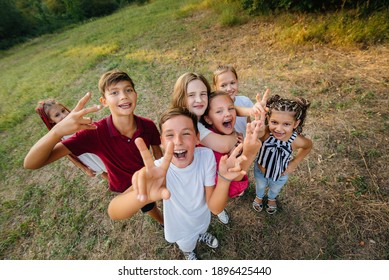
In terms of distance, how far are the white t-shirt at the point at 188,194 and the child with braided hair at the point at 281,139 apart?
2.36 ft

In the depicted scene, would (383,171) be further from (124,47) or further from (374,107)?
(124,47)

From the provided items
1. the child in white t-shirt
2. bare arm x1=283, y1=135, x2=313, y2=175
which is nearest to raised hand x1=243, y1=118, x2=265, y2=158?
the child in white t-shirt

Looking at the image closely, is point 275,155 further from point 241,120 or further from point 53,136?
point 53,136

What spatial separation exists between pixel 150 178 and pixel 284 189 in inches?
84.4

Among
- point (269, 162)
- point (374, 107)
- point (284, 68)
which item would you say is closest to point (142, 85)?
point (284, 68)

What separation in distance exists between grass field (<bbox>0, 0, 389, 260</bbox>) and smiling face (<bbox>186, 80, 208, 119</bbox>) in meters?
1.46

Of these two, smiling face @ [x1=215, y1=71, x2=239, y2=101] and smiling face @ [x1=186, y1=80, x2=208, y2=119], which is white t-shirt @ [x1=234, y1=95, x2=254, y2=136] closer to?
smiling face @ [x1=215, y1=71, x2=239, y2=101]

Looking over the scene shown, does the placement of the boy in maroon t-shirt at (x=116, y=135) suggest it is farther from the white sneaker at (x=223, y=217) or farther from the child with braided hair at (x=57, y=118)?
the white sneaker at (x=223, y=217)

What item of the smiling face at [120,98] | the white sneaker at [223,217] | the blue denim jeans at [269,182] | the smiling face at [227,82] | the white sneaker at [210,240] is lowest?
the white sneaker at [210,240]

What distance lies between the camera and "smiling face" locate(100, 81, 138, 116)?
1.86 meters

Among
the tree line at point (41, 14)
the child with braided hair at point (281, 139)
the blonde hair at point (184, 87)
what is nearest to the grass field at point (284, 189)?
the child with braided hair at point (281, 139)

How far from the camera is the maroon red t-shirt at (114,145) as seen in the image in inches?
68.7

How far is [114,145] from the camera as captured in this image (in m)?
1.89

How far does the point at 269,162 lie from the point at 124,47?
862cm
